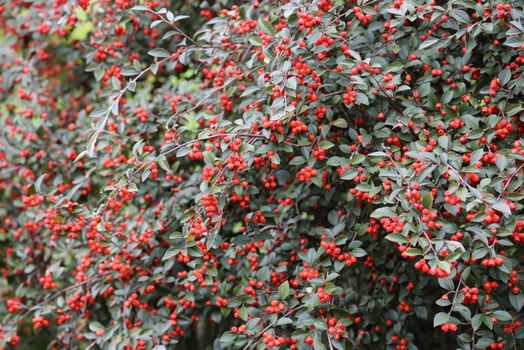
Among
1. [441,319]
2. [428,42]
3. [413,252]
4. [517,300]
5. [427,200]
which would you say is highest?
[428,42]

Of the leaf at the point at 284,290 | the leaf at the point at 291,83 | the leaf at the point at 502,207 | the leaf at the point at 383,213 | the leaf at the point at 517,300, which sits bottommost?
the leaf at the point at 517,300

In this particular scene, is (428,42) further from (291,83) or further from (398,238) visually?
(398,238)


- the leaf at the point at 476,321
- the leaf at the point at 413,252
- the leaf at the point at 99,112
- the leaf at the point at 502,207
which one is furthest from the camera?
the leaf at the point at 99,112

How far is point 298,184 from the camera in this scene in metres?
2.95

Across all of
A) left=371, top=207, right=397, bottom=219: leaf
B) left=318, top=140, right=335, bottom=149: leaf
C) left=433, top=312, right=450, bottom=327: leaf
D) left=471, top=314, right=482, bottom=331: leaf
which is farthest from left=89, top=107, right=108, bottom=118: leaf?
left=471, top=314, right=482, bottom=331: leaf

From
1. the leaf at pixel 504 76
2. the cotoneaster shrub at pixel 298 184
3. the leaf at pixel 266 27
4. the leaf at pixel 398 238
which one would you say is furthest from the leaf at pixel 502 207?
the leaf at pixel 266 27

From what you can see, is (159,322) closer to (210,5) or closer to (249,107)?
(249,107)

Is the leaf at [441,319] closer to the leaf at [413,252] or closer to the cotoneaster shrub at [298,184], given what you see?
the cotoneaster shrub at [298,184]

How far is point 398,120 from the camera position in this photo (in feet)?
8.30

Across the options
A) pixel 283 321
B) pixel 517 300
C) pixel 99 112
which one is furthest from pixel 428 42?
pixel 99 112

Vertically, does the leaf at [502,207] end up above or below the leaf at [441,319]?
above

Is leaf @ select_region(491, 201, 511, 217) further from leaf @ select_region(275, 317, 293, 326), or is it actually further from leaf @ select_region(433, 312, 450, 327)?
leaf @ select_region(275, 317, 293, 326)

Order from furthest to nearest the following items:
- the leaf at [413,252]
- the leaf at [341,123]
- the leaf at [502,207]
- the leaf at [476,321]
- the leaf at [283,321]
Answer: the leaf at [341,123] < the leaf at [283,321] < the leaf at [476,321] < the leaf at [413,252] < the leaf at [502,207]

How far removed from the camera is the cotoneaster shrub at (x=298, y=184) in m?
2.36
